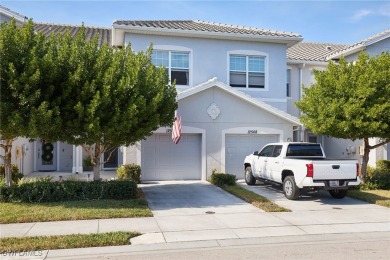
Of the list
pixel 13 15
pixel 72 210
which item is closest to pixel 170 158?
pixel 72 210

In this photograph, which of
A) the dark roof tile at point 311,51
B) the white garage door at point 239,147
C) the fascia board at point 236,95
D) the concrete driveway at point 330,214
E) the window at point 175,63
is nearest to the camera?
the concrete driveway at point 330,214

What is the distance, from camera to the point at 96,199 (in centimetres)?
Result: 1085

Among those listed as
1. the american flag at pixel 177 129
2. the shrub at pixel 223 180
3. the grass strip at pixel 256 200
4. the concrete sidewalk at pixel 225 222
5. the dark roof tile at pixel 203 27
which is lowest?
the concrete sidewalk at pixel 225 222

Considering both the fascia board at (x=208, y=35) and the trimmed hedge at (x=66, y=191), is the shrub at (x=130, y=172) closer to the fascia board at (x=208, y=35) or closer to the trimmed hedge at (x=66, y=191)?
the trimmed hedge at (x=66, y=191)

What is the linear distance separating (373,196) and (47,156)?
16329 millimetres

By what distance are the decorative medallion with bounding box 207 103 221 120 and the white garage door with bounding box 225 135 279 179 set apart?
1222mm

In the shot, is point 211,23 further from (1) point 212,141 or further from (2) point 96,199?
(2) point 96,199

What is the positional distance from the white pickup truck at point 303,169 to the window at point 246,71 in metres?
4.60

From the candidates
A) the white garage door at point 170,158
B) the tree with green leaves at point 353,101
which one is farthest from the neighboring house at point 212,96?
the tree with green leaves at point 353,101

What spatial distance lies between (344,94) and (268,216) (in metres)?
6.21

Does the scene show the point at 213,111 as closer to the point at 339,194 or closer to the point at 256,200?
the point at 256,200

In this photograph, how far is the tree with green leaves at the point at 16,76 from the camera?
9531 millimetres

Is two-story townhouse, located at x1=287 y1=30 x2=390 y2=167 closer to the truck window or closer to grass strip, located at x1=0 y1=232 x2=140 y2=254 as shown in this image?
the truck window

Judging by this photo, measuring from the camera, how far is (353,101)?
12.5 metres
